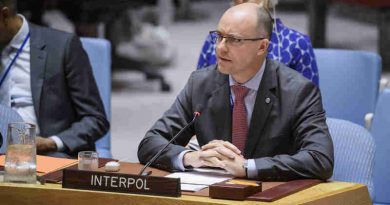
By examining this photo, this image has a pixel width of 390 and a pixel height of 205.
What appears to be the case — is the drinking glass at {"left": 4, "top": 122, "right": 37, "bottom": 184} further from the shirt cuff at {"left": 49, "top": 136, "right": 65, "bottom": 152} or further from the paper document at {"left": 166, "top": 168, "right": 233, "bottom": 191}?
the shirt cuff at {"left": 49, "top": 136, "right": 65, "bottom": 152}

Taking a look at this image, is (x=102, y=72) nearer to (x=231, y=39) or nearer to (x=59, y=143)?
(x=59, y=143)

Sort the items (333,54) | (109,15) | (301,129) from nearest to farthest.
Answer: (301,129) < (333,54) < (109,15)

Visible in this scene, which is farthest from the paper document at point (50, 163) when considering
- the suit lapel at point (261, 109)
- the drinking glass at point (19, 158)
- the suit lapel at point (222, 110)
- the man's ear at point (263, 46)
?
the man's ear at point (263, 46)

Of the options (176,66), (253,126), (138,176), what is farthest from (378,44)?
(138,176)

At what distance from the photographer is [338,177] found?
4391 mm

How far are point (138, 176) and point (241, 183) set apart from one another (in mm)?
341

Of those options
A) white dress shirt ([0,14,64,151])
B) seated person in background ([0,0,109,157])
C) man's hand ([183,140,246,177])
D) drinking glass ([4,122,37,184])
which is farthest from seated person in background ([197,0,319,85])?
drinking glass ([4,122,37,184])

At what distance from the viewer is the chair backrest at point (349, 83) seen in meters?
5.64

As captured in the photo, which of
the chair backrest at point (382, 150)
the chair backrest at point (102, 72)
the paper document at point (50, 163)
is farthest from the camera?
the chair backrest at point (102, 72)

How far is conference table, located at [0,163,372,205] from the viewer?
340cm

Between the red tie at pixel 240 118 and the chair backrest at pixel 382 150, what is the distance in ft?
2.79

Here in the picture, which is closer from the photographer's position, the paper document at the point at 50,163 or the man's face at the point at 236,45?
the paper document at the point at 50,163

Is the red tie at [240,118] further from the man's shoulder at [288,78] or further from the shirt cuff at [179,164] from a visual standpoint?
the shirt cuff at [179,164]

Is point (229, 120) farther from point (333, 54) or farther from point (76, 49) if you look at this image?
point (333, 54)
